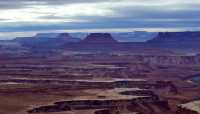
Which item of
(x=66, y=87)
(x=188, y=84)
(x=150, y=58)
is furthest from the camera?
(x=150, y=58)

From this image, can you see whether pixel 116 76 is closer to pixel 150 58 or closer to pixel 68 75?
pixel 68 75

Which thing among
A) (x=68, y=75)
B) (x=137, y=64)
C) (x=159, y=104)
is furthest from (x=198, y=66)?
(x=159, y=104)

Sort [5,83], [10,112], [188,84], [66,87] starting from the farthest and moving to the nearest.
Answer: [188,84]
[5,83]
[66,87]
[10,112]

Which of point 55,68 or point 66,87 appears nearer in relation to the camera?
point 66,87

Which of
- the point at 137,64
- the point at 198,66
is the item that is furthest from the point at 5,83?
the point at 198,66

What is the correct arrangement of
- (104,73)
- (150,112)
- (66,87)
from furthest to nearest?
(104,73), (66,87), (150,112)

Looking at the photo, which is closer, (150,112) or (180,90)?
(150,112)

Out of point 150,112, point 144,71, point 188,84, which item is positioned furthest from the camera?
point 144,71

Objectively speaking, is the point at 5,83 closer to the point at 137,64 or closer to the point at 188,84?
the point at 188,84

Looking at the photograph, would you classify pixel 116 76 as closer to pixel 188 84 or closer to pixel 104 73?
pixel 104 73
